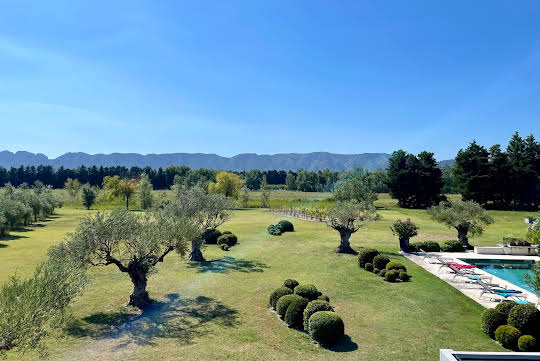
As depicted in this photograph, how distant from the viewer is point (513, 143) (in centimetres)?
9194

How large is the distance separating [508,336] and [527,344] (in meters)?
0.84

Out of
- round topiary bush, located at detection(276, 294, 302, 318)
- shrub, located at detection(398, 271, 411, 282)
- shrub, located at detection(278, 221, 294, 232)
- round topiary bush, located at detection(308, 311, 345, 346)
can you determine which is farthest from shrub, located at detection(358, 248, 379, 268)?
shrub, located at detection(278, 221, 294, 232)

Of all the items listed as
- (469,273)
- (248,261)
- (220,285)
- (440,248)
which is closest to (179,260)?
(248,261)

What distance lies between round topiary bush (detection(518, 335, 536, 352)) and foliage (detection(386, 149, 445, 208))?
86098mm

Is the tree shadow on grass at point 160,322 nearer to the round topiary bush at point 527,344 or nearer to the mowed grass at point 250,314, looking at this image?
the mowed grass at point 250,314

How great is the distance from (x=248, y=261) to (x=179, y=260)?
7.88 meters

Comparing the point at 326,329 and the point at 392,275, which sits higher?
the point at 326,329

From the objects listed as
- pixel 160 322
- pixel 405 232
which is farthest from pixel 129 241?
pixel 405 232

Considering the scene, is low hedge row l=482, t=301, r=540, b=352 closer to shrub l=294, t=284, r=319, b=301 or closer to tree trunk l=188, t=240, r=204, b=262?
shrub l=294, t=284, r=319, b=301

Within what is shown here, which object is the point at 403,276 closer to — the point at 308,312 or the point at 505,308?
the point at 505,308

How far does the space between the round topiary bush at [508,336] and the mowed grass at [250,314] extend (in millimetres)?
502

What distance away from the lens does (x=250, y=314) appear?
22.2 m

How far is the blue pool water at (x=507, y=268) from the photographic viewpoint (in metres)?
31.6

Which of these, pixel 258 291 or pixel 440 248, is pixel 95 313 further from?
pixel 440 248
